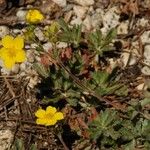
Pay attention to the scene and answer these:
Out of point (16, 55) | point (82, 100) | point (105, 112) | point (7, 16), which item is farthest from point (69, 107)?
point (7, 16)

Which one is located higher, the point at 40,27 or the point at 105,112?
the point at 40,27

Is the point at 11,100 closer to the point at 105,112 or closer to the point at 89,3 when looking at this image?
the point at 105,112

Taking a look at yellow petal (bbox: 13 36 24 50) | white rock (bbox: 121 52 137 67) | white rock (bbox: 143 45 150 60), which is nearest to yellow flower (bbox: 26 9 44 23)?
yellow petal (bbox: 13 36 24 50)

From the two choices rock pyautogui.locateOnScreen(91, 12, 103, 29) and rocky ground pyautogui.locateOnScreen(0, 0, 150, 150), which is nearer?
rocky ground pyautogui.locateOnScreen(0, 0, 150, 150)

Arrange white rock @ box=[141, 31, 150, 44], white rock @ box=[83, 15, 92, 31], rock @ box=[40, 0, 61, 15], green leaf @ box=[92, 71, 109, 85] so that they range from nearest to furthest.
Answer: green leaf @ box=[92, 71, 109, 85], white rock @ box=[141, 31, 150, 44], white rock @ box=[83, 15, 92, 31], rock @ box=[40, 0, 61, 15]

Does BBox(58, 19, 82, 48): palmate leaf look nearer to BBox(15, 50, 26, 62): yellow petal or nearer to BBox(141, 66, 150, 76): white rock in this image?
BBox(141, 66, 150, 76): white rock

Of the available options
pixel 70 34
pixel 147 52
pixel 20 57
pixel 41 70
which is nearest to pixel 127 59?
pixel 147 52

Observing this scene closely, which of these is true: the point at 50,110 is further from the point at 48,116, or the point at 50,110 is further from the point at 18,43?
the point at 18,43
